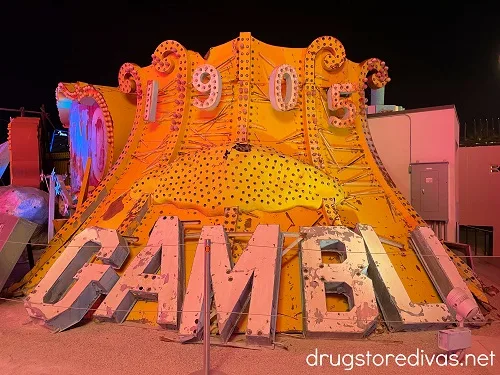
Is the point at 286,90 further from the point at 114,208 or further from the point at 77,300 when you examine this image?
the point at 77,300

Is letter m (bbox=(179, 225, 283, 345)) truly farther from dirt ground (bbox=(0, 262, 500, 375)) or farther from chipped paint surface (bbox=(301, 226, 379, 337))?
chipped paint surface (bbox=(301, 226, 379, 337))

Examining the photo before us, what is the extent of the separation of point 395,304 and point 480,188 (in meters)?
7.95

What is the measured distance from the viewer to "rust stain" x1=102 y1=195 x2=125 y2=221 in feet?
19.2

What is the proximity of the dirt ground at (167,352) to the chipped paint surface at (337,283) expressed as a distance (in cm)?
16

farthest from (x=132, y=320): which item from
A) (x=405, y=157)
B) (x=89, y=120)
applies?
(x=405, y=157)

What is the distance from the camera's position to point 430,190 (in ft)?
23.7

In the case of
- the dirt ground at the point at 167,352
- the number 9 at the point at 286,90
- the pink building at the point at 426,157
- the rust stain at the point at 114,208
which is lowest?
the dirt ground at the point at 167,352

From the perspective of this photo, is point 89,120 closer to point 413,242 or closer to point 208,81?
point 208,81

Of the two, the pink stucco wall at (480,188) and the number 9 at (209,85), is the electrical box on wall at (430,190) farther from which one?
the pink stucco wall at (480,188)

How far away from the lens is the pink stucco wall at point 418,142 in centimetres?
718

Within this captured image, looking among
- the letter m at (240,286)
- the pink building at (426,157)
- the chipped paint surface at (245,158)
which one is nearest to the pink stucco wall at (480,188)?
the pink building at (426,157)

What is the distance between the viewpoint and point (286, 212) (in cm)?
532

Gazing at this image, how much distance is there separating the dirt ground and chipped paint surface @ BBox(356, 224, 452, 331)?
0.41 feet

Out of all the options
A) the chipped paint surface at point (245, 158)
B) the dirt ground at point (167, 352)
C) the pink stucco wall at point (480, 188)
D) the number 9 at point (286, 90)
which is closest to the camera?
the dirt ground at point (167, 352)
